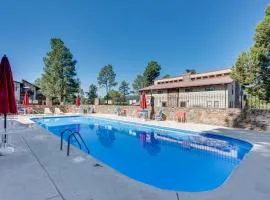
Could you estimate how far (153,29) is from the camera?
2100 cm

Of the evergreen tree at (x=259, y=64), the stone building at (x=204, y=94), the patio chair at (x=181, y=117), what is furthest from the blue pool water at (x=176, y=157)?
the stone building at (x=204, y=94)

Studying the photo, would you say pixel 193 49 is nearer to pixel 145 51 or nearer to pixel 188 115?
pixel 145 51

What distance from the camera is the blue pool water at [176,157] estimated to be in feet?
15.3

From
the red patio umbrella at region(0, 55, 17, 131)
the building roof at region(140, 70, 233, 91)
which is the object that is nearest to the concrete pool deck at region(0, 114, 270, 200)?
the red patio umbrella at region(0, 55, 17, 131)

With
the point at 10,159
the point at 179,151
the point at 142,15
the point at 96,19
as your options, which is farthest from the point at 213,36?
the point at 10,159

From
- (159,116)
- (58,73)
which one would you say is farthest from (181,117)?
(58,73)

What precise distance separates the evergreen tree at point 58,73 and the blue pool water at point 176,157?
1965cm

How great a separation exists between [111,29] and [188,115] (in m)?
12.6

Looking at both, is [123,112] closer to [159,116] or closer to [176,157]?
[159,116]

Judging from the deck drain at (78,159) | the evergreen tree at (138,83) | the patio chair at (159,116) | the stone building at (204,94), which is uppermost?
the evergreen tree at (138,83)

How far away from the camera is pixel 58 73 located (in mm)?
26438

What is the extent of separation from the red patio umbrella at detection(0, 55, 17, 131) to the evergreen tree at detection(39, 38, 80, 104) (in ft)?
73.1

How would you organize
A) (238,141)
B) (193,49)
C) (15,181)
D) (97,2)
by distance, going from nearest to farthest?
(15,181) → (238,141) → (97,2) → (193,49)

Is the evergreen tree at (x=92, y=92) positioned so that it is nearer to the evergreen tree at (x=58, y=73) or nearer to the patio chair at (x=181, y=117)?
the evergreen tree at (x=58, y=73)
